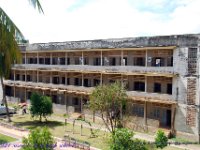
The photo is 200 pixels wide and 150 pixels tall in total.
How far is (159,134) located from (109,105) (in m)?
5.60

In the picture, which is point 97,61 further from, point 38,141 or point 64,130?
point 38,141

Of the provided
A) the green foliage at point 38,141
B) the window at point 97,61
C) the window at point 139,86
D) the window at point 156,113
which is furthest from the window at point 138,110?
the green foliage at point 38,141

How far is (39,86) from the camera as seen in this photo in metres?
43.3

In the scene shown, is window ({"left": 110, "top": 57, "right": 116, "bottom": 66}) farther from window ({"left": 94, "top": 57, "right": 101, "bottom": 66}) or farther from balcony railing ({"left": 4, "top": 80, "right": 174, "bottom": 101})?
balcony railing ({"left": 4, "top": 80, "right": 174, "bottom": 101})

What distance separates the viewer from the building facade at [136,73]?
28.0m

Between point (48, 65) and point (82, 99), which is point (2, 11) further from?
point (48, 65)

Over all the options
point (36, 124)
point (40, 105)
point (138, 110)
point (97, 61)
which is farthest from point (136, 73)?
point (36, 124)

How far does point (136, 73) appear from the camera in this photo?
31.5m

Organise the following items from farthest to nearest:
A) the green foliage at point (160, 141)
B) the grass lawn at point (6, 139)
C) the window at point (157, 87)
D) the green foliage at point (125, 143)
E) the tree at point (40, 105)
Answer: the tree at point (40, 105) → the window at point (157, 87) → the grass lawn at point (6, 139) → the green foliage at point (160, 141) → the green foliage at point (125, 143)

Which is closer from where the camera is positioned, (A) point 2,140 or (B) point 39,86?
(A) point 2,140

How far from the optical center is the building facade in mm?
28031

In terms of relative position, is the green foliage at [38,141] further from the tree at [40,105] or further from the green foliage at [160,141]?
the tree at [40,105]

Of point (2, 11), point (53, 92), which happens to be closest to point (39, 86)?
point (53, 92)

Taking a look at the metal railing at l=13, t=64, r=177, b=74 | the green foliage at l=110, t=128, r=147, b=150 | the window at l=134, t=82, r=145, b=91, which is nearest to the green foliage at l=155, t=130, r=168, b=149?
the green foliage at l=110, t=128, r=147, b=150
